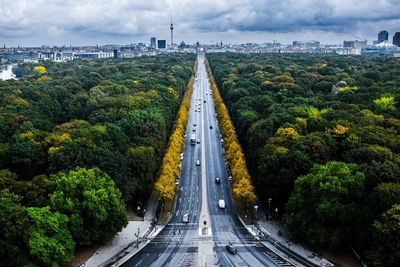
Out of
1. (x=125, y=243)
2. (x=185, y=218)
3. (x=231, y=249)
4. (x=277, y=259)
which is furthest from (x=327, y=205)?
(x=125, y=243)

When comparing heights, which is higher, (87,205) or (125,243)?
(87,205)

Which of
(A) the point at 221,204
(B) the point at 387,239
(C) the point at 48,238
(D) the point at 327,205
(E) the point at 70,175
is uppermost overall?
(E) the point at 70,175

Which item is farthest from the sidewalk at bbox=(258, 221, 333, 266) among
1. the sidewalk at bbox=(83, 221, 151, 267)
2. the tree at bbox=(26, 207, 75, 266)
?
the tree at bbox=(26, 207, 75, 266)

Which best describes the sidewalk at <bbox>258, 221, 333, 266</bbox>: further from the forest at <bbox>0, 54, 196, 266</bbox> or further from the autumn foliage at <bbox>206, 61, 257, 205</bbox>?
the forest at <bbox>0, 54, 196, 266</bbox>

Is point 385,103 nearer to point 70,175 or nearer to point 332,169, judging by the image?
point 332,169

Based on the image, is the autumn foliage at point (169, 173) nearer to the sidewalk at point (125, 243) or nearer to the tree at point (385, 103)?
the sidewalk at point (125, 243)

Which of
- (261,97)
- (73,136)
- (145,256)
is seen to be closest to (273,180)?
(145,256)

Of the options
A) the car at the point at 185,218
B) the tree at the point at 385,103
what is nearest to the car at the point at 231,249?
the car at the point at 185,218
